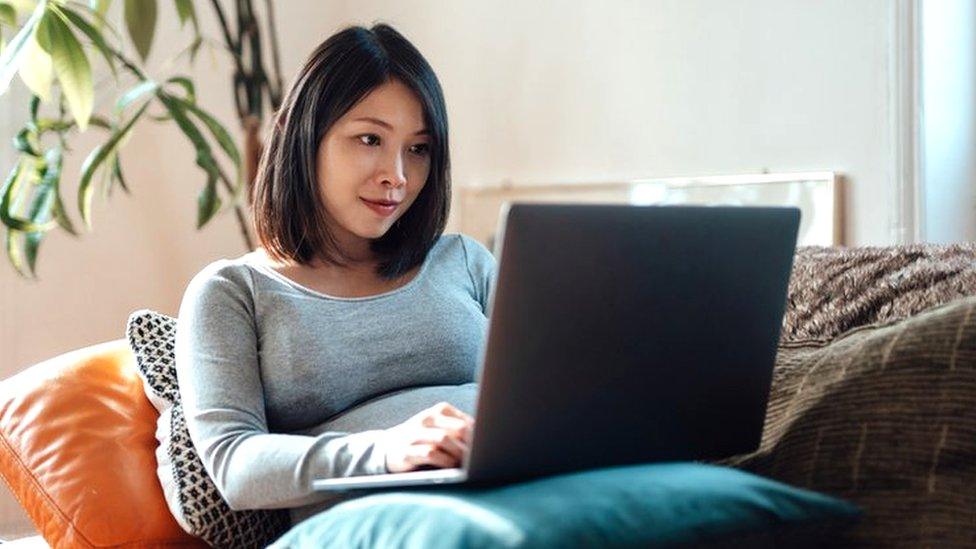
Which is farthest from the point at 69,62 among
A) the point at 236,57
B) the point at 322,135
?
the point at 322,135

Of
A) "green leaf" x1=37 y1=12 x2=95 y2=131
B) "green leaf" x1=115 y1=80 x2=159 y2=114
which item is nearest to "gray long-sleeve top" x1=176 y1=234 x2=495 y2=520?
"green leaf" x1=37 y1=12 x2=95 y2=131

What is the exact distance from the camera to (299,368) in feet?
4.93

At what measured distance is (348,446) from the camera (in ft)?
4.23

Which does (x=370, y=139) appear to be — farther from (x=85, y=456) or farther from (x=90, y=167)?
(x=90, y=167)

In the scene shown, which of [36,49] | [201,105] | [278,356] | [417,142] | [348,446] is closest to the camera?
[348,446]

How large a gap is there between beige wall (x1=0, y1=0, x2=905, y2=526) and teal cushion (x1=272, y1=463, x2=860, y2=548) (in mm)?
A: 1573

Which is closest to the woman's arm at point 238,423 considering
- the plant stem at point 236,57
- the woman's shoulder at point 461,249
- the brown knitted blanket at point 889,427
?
the woman's shoulder at point 461,249

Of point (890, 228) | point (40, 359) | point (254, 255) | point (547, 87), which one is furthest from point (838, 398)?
point (40, 359)

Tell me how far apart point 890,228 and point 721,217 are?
148 cm

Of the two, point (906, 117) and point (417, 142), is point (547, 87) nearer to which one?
point (906, 117)

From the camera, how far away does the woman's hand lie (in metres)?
1.15

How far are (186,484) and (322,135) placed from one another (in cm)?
42

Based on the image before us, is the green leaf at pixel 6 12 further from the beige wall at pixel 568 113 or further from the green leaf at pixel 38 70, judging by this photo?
the beige wall at pixel 568 113

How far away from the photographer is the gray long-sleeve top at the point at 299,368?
1.35 m
